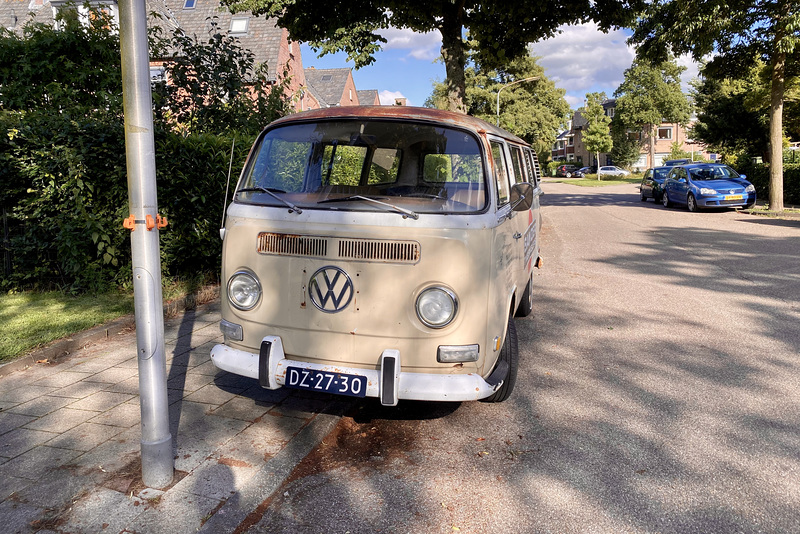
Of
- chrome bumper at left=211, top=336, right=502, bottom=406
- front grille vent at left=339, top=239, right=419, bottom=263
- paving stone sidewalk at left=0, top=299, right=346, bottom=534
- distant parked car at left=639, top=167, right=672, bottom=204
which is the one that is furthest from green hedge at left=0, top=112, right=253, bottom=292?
distant parked car at left=639, top=167, right=672, bottom=204

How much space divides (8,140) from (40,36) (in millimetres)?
4282

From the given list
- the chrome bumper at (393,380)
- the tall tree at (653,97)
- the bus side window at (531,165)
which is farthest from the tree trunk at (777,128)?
the tall tree at (653,97)

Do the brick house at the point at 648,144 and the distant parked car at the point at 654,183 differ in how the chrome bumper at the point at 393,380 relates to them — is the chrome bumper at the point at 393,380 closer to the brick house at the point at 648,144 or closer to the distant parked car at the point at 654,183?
the distant parked car at the point at 654,183

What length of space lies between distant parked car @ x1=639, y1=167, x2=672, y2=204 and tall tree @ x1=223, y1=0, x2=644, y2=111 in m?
11.6

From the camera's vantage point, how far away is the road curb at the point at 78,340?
5.06 m

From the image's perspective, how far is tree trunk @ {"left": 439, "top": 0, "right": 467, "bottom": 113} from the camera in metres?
13.6

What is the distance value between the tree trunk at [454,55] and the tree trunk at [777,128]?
10698 millimetres

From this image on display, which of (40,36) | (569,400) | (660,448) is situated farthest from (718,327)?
(40,36)

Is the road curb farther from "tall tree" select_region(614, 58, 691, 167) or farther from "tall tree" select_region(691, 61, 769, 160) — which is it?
"tall tree" select_region(614, 58, 691, 167)

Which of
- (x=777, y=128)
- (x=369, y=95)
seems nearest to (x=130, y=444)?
(x=777, y=128)

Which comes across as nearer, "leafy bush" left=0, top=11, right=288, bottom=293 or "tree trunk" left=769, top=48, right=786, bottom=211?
"leafy bush" left=0, top=11, right=288, bottom=293

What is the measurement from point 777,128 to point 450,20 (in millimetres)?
11543

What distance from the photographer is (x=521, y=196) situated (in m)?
4.50

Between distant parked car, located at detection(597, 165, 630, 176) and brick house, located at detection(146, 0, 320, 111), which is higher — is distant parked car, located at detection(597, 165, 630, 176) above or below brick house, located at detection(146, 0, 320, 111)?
below
